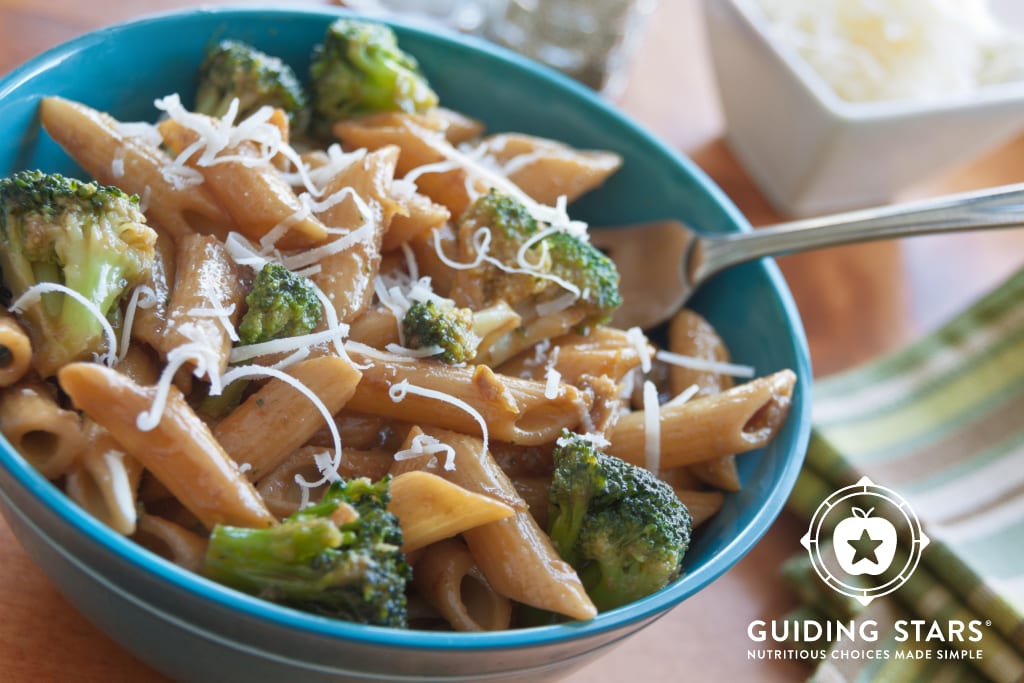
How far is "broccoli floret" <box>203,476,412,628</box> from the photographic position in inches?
53.4

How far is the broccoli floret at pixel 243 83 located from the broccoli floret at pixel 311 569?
41.5 inches

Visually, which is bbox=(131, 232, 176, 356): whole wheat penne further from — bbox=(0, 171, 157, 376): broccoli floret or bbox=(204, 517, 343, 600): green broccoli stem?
bbox=(204, 517, 343, 600): green broccoli stem

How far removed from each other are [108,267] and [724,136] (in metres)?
2.38

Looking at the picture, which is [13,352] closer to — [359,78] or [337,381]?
[337,381]

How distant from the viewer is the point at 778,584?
2.27 meters

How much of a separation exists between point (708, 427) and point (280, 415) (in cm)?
80

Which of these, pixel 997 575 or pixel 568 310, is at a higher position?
pixel 568 310

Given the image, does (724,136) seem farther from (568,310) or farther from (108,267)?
(108,267)

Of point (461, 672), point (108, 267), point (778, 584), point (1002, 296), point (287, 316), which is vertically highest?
point (108, 267)

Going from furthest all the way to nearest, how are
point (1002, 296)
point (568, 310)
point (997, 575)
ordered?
point (1002, 296) → point (997, 575) → point (568, 310)

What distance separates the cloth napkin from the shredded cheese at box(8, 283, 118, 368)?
142 cm

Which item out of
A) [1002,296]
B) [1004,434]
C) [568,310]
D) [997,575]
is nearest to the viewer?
[568,310]

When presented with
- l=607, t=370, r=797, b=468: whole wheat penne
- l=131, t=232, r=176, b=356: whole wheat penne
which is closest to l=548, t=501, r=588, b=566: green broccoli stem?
l=607, t=370, r=797, b=468: whole wheat penne

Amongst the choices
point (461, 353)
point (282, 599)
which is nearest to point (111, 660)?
point (282, 599)
